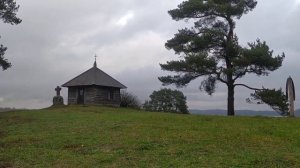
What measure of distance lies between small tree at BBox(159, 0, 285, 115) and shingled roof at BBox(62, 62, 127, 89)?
1062cm

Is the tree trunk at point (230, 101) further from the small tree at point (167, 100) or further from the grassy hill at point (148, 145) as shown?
the small tree at point (167, 100)

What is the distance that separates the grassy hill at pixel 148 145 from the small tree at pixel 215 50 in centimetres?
1351

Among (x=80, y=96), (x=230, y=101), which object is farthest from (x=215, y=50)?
(x=80, y=96)

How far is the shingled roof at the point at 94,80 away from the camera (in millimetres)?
49562

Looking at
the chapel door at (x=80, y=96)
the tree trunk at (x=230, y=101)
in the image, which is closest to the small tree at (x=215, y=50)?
the tree trunk at (x=230, y=101)

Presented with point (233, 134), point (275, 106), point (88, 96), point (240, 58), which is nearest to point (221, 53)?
point (240, 58)

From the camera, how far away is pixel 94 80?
1951 inches

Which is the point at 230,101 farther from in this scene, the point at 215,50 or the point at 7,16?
the point at 7,16

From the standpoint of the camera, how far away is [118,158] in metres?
14.5

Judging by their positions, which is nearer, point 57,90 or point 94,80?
point 57,90

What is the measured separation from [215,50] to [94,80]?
15.4 m

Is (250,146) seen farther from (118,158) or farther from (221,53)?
(221,53)

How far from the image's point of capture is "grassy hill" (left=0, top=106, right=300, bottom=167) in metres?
13.8

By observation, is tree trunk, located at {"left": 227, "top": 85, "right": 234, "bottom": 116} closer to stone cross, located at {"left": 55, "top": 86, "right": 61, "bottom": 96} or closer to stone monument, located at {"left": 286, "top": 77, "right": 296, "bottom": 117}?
stone monument, located at {"left": 286, "top": 77, "right": 296, "bottom": 117}
